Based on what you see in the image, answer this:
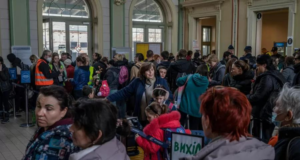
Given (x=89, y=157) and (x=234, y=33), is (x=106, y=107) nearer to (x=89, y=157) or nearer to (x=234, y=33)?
(x=89, y=157)

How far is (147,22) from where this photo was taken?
1491cm

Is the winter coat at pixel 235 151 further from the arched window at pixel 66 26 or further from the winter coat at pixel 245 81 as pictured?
the arched window at pixel 66 26

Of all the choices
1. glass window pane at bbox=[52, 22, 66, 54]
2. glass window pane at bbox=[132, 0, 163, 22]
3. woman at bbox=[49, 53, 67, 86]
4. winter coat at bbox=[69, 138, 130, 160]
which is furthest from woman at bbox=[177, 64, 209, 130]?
glass window pane at bbox=[132, 0, 163, 22]

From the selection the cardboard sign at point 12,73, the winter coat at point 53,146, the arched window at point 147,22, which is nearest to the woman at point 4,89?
the cardboard sign at point 12,73

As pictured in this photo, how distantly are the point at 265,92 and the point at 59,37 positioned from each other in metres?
9.98

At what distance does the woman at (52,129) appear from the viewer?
1928mm

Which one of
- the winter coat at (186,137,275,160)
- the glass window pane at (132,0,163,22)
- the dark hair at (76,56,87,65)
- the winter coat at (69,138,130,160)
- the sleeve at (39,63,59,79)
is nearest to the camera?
the winter coat at (186,137,275,160)

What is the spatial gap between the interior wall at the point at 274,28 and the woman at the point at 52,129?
17592 millimetres

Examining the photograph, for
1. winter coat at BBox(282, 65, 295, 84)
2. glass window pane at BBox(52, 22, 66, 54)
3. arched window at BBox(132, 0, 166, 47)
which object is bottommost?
winter coat at BBox(282, 65, 295, 84)

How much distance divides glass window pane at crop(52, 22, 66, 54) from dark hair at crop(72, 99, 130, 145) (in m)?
11.3

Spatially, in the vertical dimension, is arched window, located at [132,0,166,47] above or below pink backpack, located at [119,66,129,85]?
above

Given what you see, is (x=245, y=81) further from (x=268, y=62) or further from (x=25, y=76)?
(x=25, y=76)

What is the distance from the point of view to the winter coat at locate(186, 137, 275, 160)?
4.76 feet

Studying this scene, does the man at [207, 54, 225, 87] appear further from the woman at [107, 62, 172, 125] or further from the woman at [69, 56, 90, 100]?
the woman at [69, 56, 90, 100]
